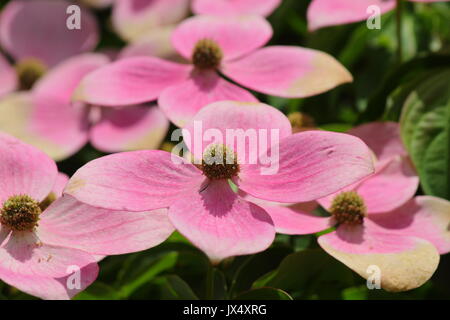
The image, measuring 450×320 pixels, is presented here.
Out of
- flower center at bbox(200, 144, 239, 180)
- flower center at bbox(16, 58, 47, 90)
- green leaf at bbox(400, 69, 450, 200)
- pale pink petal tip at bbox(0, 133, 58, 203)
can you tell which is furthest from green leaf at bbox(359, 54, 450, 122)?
flower center at bbox(16, 58, 47, 90)

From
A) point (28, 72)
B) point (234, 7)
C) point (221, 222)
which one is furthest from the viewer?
point (28, 72)

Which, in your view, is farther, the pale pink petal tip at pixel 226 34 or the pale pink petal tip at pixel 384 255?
the pale pink petal tip at pixel 226 34

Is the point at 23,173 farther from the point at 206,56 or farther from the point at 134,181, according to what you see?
the point at 206,56

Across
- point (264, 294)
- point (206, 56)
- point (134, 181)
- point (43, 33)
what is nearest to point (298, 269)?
point (264, 294)

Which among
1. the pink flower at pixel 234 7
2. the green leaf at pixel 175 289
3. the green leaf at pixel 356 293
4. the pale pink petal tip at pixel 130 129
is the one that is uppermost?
the pink flower at pixel 234 7

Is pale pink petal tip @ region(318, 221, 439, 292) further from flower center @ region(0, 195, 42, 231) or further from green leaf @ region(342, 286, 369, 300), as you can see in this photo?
flower center @ region(0, 195, 42, 231)

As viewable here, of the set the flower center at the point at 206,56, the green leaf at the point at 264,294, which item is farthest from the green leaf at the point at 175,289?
the flower center at the point at 206,56

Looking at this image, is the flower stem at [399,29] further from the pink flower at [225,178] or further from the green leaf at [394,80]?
the pink flower at [225,178]
